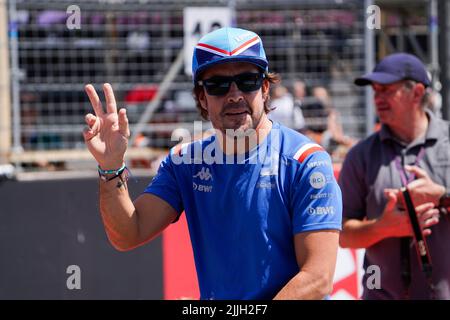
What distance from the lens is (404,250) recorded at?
4.84 meters

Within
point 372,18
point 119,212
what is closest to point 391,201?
point 119,212

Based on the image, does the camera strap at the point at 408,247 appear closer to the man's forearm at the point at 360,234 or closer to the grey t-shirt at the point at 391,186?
the grey t-shirt at the point at 391,186

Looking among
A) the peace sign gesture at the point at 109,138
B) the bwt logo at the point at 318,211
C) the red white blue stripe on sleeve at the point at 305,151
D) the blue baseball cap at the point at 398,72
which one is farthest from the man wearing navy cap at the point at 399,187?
the peace sign gesture at the point at 109,138

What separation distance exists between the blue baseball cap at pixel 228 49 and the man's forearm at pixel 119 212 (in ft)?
1.92

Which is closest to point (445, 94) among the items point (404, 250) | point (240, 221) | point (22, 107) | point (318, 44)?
point (318, 44)

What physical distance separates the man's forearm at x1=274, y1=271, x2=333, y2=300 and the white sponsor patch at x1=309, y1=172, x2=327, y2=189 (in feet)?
1.14

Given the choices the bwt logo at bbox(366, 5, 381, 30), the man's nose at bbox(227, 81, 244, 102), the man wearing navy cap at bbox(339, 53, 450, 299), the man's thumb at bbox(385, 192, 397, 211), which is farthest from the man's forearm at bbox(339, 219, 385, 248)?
→ the bwt logo at bbox(366, 5, 381, 30)

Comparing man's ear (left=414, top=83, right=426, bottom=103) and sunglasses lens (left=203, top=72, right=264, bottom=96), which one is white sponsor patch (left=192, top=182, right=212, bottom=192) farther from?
man's ear (left=414, top=83, right=426, bottom=103)

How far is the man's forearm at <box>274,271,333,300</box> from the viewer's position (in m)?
3.05

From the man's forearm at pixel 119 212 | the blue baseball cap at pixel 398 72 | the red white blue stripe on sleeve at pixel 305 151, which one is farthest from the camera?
the blue baseball cap at pixel 398 72

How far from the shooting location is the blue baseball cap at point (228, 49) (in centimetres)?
321

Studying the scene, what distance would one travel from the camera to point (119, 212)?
11.1ft
